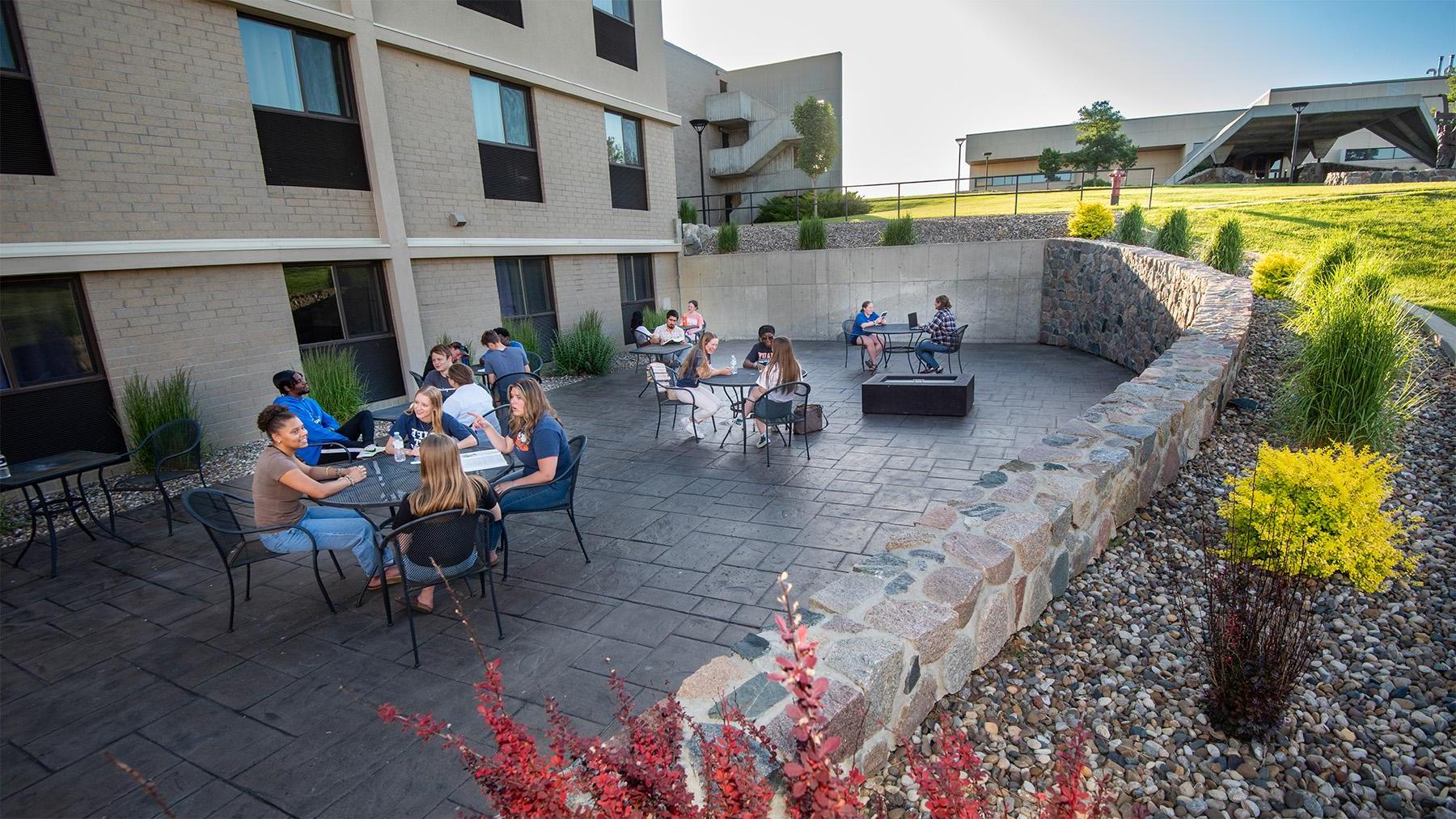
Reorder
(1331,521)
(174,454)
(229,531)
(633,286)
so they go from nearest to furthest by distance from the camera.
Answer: (1331,521) < (229,531) < (174,454) < (633,286)

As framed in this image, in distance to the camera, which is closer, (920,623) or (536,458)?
(920,623)

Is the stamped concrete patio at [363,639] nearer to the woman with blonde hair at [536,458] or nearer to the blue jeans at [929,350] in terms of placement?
the woman with blonde hair at [536,458]

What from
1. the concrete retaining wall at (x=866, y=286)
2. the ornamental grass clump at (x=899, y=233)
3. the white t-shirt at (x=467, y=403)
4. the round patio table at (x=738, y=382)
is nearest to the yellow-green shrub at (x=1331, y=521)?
the round patio table at (x=738, y=382)

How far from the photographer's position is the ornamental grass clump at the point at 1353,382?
15.5ft

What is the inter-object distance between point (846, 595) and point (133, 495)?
25.3 ft

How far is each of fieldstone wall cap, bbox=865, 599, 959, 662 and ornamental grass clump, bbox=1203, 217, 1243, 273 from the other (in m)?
11.5

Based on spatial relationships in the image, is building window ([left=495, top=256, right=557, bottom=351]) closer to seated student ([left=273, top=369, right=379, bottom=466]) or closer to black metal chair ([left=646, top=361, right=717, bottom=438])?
black metal chair ([left=646, top=361, right=717, bottom=438])

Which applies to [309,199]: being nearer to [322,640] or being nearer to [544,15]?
[544,15]

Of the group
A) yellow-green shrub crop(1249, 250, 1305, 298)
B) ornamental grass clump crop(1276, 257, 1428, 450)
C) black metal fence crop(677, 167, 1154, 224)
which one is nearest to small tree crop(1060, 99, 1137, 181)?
black metal fence crop(677, 167, 1154, 224)

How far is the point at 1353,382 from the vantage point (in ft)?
15.6

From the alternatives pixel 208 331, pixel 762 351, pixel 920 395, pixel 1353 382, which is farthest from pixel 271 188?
pixel 1353 382

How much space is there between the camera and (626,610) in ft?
13.4

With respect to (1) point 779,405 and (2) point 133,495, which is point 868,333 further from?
(2) point 133,495

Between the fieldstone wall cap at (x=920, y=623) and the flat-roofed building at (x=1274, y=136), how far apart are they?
105 feet
